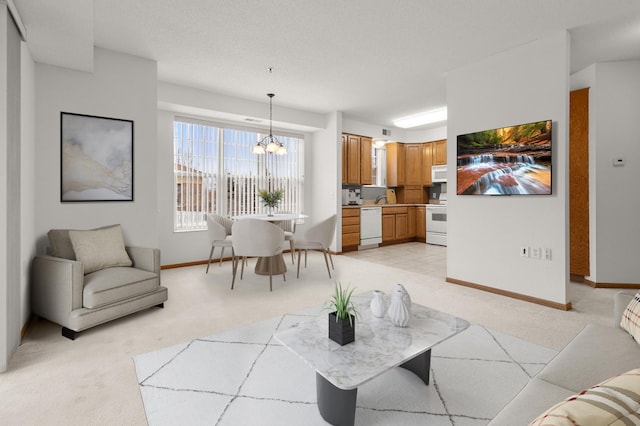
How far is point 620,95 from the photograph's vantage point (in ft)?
13.2

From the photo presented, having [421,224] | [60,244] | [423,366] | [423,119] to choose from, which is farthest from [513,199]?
[60,244]

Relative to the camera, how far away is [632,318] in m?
1.64

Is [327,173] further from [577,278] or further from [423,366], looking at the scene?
[423,366]

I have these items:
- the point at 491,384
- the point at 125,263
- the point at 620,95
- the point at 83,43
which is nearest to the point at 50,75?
the point at 83,43

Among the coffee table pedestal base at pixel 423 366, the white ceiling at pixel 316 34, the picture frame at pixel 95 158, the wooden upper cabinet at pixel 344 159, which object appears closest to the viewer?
the coffee table pedestal base at pixel 423 366

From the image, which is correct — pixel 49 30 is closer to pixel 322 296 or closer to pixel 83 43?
pixel 83 43

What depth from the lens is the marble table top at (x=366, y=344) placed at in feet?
4.76

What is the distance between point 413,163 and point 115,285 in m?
6.91

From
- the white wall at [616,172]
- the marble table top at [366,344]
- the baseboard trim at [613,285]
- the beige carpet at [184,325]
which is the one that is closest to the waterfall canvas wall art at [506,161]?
the beige carpet at [184,325]

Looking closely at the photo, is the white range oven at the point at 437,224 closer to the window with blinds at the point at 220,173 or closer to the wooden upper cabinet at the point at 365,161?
the wooden upper cabinet at the point at 365,161

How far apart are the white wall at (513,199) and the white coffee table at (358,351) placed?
2086mm

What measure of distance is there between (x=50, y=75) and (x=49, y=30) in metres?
0.77

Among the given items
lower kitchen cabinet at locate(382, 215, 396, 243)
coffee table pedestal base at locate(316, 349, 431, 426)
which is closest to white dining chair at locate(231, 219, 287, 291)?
coffee table pedestal base at locate(316, 349, 431, 426)

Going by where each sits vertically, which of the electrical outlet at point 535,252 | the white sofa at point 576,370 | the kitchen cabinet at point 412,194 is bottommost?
the white sofa at point 576,370
